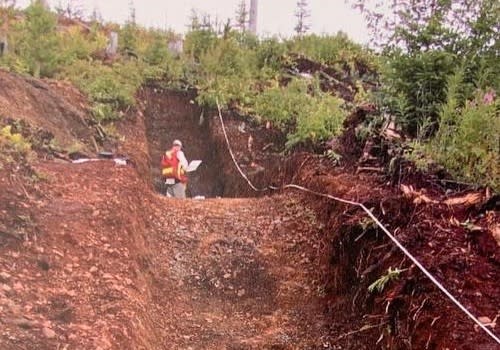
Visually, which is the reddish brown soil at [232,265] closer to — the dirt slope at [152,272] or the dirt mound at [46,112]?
the dirt slope at [152,272]

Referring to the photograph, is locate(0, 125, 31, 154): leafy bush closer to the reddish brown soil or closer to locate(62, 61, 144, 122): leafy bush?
the reddish brown soil

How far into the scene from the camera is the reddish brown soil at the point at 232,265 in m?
3.65

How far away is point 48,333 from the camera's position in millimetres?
3617

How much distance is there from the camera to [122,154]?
8977mm

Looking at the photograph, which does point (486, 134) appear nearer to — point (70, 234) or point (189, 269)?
point (189, 269)

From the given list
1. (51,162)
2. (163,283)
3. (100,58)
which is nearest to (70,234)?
(163,283)

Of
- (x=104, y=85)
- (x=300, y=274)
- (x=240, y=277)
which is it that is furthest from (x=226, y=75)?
(x=300, y=274)

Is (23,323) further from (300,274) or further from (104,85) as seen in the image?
(104,85)

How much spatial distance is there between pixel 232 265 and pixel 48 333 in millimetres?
2666

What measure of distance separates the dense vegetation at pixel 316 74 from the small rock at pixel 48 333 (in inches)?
129

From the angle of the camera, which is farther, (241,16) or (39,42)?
(241,16)

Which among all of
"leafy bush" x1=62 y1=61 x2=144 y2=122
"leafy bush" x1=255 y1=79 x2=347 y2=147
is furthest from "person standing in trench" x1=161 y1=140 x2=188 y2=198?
"leafy bush" x1=255 y1=79 x2=347 y2=147

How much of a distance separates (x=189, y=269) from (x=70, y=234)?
4.76ft

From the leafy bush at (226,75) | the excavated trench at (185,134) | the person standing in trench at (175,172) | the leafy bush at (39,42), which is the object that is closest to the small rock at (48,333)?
the person standing in trench at (175,172)
